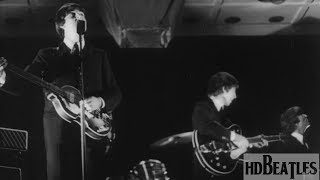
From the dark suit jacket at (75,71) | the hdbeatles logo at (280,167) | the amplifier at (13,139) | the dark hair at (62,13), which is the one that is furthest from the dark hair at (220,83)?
the amplifier at (13,139)

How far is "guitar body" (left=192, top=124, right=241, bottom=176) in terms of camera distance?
4.16 metres

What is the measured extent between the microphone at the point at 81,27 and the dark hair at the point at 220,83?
0.86m

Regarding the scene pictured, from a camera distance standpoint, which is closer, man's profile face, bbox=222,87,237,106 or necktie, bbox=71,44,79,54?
necktie, bbox=71,44,79,54

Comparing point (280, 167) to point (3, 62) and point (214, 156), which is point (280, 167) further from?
point (3, 62)

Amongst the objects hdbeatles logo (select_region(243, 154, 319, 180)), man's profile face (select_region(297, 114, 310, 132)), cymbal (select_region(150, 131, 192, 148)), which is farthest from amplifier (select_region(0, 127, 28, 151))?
man's profile face (select_region(297, 114, 310, 132))

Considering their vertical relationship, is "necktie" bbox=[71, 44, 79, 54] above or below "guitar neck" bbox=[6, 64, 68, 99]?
above

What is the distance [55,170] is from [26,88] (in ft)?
1.73

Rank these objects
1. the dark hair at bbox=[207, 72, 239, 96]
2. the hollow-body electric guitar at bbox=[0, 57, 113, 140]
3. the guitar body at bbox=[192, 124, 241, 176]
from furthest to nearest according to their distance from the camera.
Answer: the dark hair at bbox=[207, 72, 239, 96] → the guitar body at bbox=[192, 124, 241, 176] → the hollow-body electric guitar at bbox=[0, 57, 113, 140]

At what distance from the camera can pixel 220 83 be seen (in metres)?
4.35

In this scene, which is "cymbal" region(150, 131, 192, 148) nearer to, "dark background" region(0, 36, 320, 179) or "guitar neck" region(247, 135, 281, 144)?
"dark background" region(0, 36, 320, 179)

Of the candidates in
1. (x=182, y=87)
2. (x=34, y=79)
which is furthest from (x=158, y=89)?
(x=34, y=79)

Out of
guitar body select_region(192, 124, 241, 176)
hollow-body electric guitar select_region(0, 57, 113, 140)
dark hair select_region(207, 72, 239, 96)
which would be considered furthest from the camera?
dark hair select_region(207, 72, 239, 96)

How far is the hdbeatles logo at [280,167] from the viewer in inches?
165

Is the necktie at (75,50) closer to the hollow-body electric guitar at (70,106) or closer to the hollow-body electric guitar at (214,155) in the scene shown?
the hollow-body electric guitar at (70,106)
